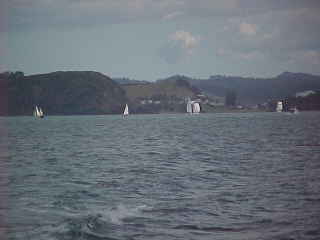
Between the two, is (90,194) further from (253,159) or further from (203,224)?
(253,159)

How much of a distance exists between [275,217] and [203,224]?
3.23m

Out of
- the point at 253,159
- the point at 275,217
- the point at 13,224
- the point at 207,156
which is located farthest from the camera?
the point at 207,156

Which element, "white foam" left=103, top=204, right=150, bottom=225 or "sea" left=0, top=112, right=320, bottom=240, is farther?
"white foam" left=103, top=204, right=150, bottom=225

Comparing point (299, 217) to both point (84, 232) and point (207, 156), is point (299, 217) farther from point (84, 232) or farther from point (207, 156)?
point (207, 156)

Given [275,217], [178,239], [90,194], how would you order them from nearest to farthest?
[178,239]
[275,217]
[90,194]

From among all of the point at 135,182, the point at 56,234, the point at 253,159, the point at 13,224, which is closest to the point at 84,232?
the point at 56,234

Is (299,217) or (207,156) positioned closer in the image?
(299,217)

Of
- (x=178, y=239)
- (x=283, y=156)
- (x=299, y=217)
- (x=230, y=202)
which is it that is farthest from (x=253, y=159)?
(x=178, y=239)

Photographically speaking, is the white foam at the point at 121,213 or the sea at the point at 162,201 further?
the white foam at the point at 121,213

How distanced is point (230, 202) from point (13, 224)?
1016cm

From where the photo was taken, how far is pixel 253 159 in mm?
40656

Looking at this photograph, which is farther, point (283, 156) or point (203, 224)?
point (283, 156)

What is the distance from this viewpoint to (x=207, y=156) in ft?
146

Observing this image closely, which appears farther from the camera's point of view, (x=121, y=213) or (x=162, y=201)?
(x=162, y=201)
